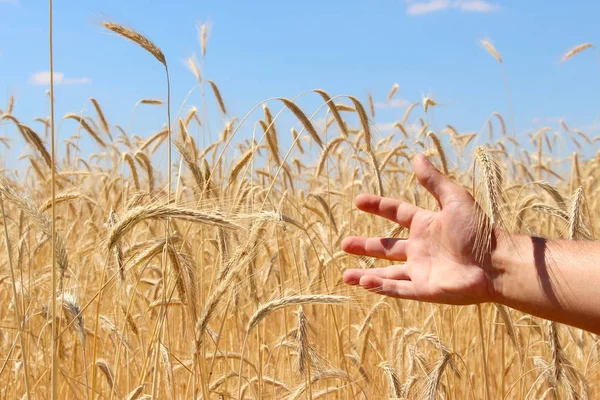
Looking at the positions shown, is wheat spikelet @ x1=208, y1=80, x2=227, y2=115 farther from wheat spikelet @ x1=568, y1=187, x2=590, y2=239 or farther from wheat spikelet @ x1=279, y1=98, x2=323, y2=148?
wheat spikelet @ x1=568, y1=187, x2=590, y2=239

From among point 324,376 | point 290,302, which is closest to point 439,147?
point 324,376

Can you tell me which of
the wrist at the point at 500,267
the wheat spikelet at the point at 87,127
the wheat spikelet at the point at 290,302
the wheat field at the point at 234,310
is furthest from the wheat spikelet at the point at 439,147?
the wheat spikelet at the point at 87,127

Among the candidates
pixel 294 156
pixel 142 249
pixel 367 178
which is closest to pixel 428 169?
pixel 142 249

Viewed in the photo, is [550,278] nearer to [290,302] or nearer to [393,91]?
[290,302]

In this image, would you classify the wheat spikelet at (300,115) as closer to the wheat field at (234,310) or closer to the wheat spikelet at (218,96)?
the wheat field at (234,310)

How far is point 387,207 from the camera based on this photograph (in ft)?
6.90

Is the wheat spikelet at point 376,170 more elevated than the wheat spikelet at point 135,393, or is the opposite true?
the wheat spikelet at point 376,170

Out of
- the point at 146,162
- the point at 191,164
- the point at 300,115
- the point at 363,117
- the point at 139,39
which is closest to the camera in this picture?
the point at 139,39

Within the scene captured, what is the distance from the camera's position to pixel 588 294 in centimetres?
167

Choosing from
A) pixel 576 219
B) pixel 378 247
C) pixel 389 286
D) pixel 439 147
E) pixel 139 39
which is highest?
pixel 139 39

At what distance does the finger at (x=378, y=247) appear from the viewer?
2.04 metres

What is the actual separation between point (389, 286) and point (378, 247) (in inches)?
5.8

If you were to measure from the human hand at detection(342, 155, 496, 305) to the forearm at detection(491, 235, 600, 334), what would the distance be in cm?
5

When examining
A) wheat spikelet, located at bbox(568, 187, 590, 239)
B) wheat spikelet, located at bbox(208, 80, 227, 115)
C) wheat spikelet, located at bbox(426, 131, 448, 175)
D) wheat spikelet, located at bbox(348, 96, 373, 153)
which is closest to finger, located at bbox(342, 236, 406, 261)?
wheat spikelet, located at bbox(568, 187, 590, 239)
